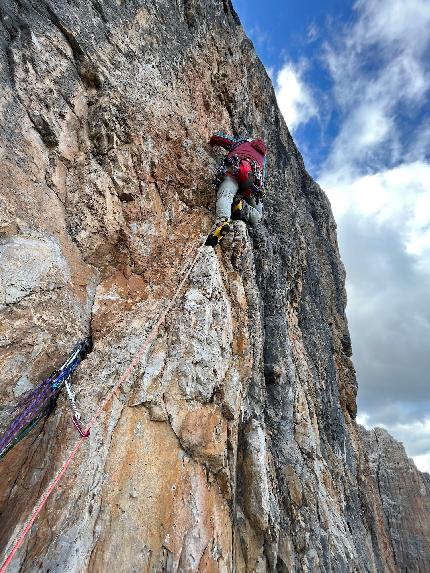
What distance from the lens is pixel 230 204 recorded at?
8078 millimetres

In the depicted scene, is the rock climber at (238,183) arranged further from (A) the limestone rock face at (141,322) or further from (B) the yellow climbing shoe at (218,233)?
(A) the limestone rock face at (141,322)

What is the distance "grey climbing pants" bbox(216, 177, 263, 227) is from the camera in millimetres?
7941

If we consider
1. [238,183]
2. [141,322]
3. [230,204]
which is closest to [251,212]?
[238,183]

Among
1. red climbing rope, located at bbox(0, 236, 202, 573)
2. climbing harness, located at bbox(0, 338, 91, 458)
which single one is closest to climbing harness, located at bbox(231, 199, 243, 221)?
red climbing rope, located at bbox(0, 236, 202, 573)

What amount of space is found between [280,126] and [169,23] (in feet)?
22.5

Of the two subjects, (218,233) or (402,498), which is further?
(402,498)

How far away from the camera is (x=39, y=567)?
3.82m

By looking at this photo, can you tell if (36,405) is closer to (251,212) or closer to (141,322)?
(141,322)

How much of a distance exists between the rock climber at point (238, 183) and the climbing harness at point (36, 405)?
3.37 metres

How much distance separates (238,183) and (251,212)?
2.44 feet

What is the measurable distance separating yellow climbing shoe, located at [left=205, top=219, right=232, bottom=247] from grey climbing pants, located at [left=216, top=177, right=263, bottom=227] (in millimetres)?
324

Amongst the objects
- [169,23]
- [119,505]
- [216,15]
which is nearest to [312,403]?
[119,505]

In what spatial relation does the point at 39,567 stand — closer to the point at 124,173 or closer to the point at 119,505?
the point at 119,505

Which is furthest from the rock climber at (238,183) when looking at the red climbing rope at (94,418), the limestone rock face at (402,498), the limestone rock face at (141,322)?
the limestone rock face at (402,498)
